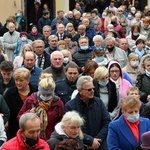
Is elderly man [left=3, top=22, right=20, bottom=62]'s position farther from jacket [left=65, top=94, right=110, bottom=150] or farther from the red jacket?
the red jacket

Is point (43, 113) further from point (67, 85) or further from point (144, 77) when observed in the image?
point (144, 77)

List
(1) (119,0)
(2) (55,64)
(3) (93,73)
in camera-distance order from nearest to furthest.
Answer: (3) (93,73) < (2) (55,64) < (1) (119,0)

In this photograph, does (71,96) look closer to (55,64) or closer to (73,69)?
(73,69)

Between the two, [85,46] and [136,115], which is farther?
[85,46]

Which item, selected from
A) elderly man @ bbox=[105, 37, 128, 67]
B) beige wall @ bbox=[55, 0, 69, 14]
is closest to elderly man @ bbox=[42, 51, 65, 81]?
elderly man @ bbox=[105, 37, 128, 67]

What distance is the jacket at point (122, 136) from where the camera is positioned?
7.07 metres

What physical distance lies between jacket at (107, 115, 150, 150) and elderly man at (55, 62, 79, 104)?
2.00 meters

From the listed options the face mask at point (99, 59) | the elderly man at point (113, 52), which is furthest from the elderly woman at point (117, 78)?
the elderly man at point (113, 52)

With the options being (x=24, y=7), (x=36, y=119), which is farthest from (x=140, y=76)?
(x=24, y=7)

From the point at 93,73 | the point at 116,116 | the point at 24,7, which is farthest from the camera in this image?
the point at 24,7

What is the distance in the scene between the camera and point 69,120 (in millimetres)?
6758

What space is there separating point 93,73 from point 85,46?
11.5ft

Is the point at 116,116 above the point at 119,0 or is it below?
below

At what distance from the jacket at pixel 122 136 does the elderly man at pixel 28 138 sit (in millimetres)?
961
